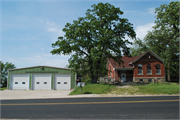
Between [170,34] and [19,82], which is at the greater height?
[170,34]

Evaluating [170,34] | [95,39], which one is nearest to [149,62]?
[170,34]

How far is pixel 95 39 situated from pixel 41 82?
1086 cm

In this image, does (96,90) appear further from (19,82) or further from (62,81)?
(19,82)

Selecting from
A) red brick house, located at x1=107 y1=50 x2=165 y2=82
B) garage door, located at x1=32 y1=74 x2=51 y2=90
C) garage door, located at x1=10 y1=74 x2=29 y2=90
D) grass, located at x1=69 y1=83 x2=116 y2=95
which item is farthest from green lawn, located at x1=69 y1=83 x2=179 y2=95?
red brick house, located at x1=107 y1=50 x2=165 y2=82

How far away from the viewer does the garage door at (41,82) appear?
2272 centimetres

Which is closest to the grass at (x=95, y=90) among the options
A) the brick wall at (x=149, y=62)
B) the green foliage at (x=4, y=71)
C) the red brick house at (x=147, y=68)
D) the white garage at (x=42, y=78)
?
the white garage at (x=42, y=78)

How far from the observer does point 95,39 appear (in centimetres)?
2091

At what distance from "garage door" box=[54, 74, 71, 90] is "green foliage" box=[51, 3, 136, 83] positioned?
345cm

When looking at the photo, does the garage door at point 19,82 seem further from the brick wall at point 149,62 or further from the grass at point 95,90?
the brick wall at point 149,62

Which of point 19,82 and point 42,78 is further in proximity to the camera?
point 42,78

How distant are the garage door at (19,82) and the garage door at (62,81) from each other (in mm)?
4527

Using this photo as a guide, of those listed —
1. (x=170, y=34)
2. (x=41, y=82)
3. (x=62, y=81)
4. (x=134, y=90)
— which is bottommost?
(x=134, y=90)

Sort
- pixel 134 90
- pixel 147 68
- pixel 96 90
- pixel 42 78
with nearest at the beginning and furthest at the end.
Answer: pixel 134 90, pixel 96 90, pixel 42 78, pixel 147 68

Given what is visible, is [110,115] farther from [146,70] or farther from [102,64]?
[146,70]
